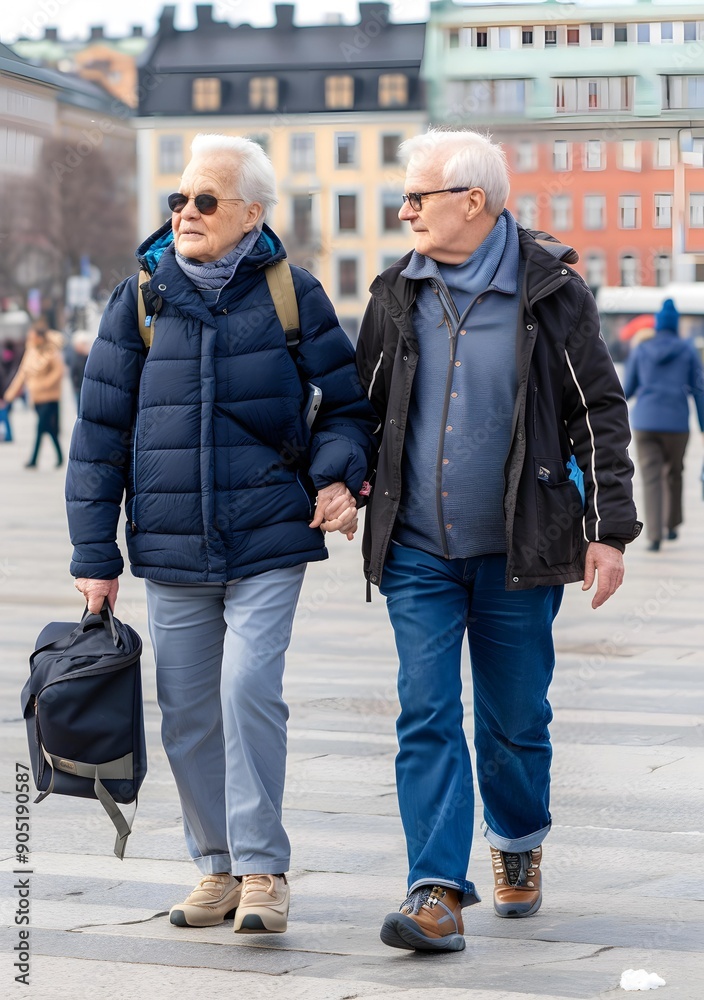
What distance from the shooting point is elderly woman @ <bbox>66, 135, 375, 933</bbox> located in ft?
13.6

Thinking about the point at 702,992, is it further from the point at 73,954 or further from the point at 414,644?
the point at 73,954

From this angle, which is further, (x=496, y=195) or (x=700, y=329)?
(x=700, y=329)

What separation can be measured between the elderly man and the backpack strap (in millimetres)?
505

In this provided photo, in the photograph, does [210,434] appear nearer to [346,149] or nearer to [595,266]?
[595,266]

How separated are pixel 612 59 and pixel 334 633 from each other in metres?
22.3

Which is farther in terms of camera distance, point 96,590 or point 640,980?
point 96,590

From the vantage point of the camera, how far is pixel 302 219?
79.2 metres

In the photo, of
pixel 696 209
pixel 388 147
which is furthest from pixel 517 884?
pixel 388 147

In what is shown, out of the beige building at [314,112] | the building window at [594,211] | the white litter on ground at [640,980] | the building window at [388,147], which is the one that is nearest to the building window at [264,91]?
the beige building at [314,112]

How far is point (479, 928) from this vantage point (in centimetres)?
418

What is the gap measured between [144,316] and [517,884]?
1611 millimetres

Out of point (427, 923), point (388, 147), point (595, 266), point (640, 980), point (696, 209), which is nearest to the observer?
point (640, 980)

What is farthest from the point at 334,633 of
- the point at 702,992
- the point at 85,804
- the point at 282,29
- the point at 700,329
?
the point at 282,29

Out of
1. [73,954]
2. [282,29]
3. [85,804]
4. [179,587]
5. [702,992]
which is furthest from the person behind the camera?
[282,29]
